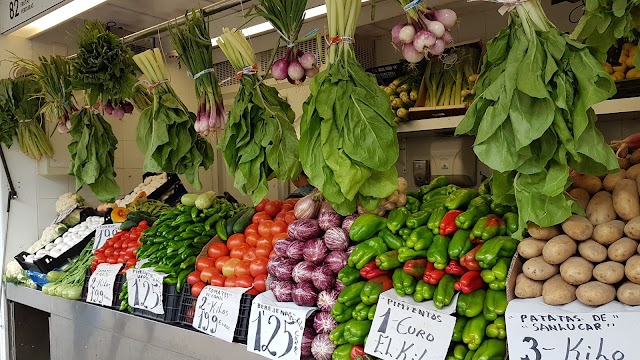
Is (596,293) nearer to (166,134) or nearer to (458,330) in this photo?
(458,330)

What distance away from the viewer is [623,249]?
130 centimetres

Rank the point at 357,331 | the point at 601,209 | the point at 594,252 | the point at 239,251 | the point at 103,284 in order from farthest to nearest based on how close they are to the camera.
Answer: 1. the point at 103,284
2. the point at 239,251
3. the point at 357,331
4. the point at 601,209
5. the point at 594,252

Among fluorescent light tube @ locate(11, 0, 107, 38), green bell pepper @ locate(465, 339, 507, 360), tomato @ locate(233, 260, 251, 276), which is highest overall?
fluorescent light tube @ locate(11, 0, 107, 38)

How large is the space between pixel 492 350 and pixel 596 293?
317 mm

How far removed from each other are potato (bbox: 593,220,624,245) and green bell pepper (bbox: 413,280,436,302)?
19.3 inches

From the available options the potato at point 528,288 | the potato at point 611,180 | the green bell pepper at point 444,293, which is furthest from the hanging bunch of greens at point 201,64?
the potato at point 611,180

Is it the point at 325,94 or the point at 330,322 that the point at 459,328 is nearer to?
the point at 330,322

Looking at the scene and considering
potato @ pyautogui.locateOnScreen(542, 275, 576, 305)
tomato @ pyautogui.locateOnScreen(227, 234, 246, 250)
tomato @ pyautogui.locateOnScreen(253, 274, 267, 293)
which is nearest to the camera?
potato @ pyautogui.locateOnScreen(542, 275, 576, 305)

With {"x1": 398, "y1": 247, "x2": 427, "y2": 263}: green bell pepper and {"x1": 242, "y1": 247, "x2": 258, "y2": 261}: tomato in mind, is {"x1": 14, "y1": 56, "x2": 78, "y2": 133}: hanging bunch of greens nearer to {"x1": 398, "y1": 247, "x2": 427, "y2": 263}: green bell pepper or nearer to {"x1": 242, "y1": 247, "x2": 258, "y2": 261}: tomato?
{"x1": 242, "y1": 247, "x2": 258, "y2": 261}: tomato

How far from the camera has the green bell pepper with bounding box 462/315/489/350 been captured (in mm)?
1461

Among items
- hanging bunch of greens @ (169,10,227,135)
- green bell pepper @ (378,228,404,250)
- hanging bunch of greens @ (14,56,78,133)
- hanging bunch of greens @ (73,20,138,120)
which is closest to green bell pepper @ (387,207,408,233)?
green bell pepper @ (378,228,404,250)

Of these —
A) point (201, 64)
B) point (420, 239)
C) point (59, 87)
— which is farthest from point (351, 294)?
point (59, 87)

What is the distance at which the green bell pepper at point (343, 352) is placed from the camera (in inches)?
66.3

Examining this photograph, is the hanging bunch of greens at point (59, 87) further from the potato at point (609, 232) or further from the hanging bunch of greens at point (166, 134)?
the potato at point (609, 232)
